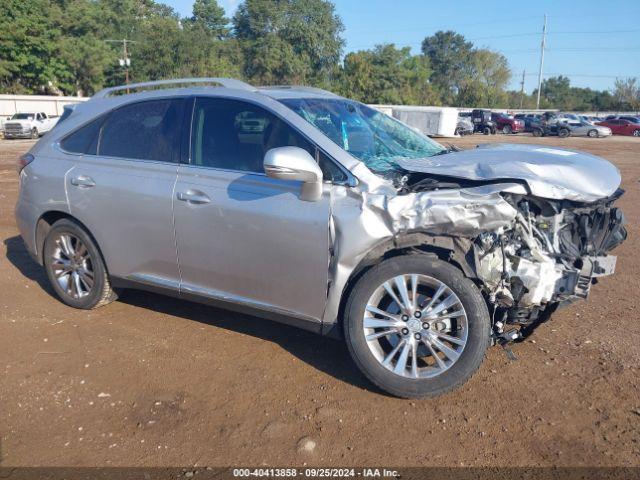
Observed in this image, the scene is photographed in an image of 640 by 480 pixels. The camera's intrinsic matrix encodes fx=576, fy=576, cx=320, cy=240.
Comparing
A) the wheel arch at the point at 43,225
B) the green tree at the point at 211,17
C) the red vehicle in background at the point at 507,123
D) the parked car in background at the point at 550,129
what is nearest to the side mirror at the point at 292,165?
the wheel arch at the point at 43,225

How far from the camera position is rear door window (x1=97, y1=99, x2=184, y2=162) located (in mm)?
4273

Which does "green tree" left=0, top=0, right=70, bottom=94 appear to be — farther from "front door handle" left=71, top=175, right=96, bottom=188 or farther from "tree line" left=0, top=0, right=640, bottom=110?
"front door handle" left=71, top=175, right=96, bottom=188

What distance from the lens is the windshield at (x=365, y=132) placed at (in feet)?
12.8

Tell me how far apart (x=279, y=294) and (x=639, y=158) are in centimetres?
2169

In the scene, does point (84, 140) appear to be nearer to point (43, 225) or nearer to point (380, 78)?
point (43, 225)

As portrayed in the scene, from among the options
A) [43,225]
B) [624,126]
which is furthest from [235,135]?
[624,126]

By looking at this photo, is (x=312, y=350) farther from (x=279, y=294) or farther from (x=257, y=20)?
(x=257, y=20)

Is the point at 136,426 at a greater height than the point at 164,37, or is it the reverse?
the point at 164,37

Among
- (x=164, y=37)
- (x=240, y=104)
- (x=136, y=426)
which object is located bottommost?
(x=136, y=426)

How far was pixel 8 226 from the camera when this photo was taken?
814 centimetres

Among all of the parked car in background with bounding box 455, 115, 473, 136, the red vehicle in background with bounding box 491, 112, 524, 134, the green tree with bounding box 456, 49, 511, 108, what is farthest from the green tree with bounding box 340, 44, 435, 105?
the parked car in background with bounding box 455, 115, 473, 136

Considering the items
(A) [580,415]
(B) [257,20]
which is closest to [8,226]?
(A) [580,415]

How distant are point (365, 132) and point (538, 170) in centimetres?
131

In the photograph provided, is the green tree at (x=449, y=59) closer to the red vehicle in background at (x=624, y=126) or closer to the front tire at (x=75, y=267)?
the red vehicle in background at (x=624, y=126)
